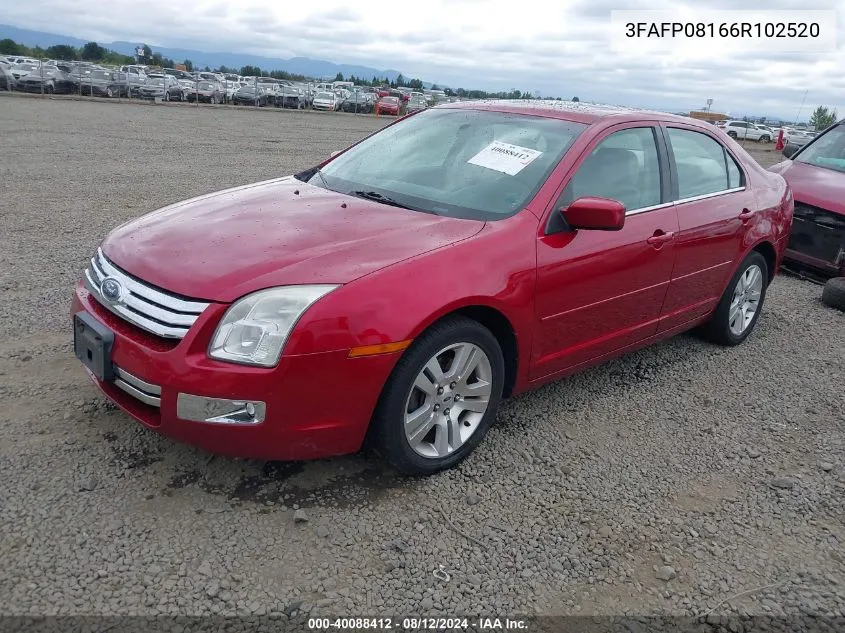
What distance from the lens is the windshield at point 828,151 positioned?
7.52 m

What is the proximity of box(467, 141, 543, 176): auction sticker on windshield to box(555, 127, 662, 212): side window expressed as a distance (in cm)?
27

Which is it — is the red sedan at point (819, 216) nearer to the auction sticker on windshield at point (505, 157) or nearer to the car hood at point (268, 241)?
the auction sticker on windshield at point (505, 157)

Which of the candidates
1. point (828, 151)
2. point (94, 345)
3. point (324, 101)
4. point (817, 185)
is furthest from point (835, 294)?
point (324, 101)

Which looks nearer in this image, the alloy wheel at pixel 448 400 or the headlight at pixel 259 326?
the headlight at pixel 259 326

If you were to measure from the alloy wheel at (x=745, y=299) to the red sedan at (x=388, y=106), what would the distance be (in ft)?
113

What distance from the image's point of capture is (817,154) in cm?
773

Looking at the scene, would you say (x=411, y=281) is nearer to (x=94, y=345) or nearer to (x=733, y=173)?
(x=94, y=345)

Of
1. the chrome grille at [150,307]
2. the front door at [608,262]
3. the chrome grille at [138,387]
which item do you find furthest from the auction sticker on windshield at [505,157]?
the chrome grille at [138,387]

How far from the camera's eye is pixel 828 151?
25.3ft

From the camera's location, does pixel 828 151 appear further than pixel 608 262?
Yes

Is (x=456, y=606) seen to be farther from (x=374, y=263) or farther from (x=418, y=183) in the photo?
(x=418, y=183)

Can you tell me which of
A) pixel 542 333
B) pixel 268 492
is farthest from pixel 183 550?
pixel 542 333

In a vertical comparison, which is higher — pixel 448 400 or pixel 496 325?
pixel 496 325

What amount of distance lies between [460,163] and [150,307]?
1809 millimetres
